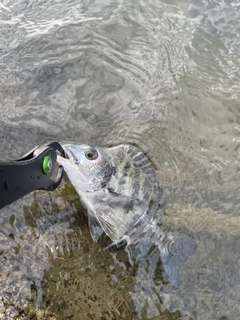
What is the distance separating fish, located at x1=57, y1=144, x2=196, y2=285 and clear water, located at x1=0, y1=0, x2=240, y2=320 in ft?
0.43

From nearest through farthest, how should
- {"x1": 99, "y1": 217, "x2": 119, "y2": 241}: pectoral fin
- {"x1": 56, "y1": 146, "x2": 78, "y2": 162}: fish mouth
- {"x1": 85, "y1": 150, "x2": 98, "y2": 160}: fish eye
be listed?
{"x1": 56, "y1": 146, "x2": 78, "y2": 162}: fish mouth < {"x1": 85, "y1": 150, "x2": 98, "y2": 160}: fish eye < {"x1": 99, "y1": 217, "x2": 119, "y2": 241}: pectoral fin

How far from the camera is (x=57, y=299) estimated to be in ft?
12.0

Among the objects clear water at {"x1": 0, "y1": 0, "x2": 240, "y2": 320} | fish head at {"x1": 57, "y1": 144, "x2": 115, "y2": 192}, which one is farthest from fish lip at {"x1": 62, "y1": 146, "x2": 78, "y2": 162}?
clear water at {"x1": 0, "y1": 0, "x2": 240, "y2": 320}

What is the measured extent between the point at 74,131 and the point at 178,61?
1.80m

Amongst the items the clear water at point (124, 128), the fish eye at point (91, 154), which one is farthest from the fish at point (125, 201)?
the clear water at point (124, 128)

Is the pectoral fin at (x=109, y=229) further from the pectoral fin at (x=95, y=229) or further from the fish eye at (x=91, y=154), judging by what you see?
the fish eye at (x=91, y=154)

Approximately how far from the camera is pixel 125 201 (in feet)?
12.8

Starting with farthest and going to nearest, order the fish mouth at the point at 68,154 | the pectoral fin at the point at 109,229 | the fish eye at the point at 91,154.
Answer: the pectoral fin at the point at 109,229 < the fish eye at the point at 91,154 < the fish mouth at the point at 68,154

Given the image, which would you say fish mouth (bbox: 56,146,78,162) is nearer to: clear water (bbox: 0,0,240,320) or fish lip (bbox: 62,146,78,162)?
fish lip (bbox: 62,146,78,162)

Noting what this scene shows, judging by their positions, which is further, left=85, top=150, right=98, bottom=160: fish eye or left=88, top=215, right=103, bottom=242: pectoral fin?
left=88, top=215, right=103, bottom=242: pectoral fin

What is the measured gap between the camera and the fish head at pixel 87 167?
363 centimetres

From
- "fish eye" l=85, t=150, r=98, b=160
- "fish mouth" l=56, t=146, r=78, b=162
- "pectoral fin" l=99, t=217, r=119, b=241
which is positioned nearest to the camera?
"fish mouth" l=56, t=146, r=78, b=162

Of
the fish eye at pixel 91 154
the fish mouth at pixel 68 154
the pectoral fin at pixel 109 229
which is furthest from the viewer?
the pectoral fin at pixel 109 229

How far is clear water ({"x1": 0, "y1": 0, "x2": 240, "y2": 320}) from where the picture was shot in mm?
3766
